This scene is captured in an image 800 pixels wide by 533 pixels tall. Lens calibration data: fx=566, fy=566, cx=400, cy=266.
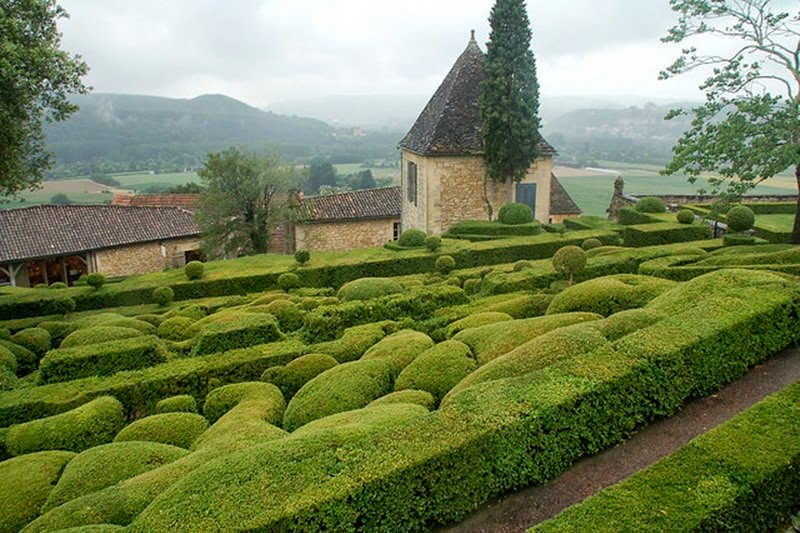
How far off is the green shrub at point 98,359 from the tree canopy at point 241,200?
15958mm

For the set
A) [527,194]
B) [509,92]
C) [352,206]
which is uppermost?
[509,92]

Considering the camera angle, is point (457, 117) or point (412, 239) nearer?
point (412, 239)

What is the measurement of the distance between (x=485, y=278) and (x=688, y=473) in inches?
515

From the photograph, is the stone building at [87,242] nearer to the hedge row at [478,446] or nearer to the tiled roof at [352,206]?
the tiled roof at [352,206]

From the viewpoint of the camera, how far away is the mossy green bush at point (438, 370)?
988 cm

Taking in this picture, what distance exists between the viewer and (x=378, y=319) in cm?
1614

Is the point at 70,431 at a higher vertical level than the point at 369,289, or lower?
lower

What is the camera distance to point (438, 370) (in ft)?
33.3

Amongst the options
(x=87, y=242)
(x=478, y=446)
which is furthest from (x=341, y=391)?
(x=87, y=242)

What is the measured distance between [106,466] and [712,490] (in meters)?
7.88

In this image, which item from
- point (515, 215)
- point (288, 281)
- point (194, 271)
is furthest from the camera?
point (515, 215)

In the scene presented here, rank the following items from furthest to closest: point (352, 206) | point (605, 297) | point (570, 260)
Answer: point (352, 206), point (570, 260), point (605, 297)

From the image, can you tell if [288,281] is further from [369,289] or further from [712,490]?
[712,490]

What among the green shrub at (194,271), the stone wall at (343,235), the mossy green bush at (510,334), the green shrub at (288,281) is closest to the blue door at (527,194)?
the stone wall at (343,235)
